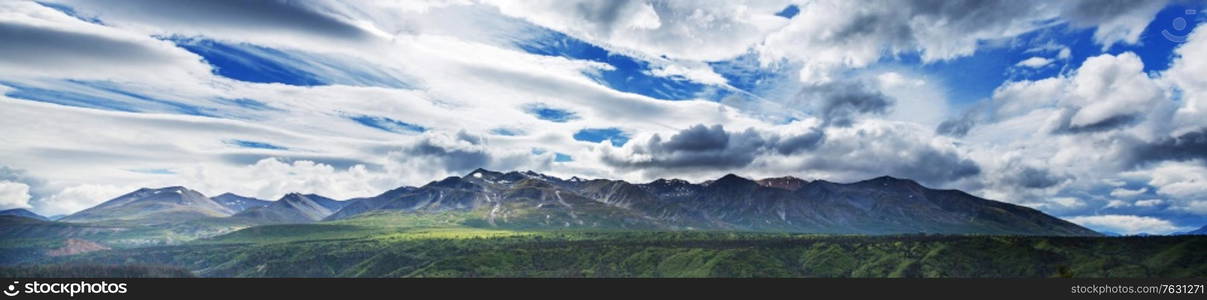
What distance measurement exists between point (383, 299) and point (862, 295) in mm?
95110

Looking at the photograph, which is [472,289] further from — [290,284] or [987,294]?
[987,294]

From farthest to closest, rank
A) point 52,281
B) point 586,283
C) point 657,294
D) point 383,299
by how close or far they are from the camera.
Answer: point 657,294 → point 586,283 → point 383,299 → point 52,281

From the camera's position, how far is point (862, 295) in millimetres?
133625

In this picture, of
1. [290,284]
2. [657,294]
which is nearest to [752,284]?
[657,294]

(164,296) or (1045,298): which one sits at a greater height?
(1045,298)

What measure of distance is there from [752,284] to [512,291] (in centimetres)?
5153

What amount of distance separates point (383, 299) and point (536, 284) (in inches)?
1088

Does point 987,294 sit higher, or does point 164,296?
point 987,294

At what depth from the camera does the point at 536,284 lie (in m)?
122

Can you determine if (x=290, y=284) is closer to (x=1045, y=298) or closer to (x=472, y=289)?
(x=472, y=289)

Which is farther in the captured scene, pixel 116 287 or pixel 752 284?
pixel 752 284

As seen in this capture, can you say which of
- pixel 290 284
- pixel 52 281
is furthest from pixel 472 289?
pixel 52 281

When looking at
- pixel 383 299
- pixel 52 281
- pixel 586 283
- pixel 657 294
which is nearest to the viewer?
pixel 52 281

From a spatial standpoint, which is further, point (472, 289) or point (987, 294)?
point (987, 294)
